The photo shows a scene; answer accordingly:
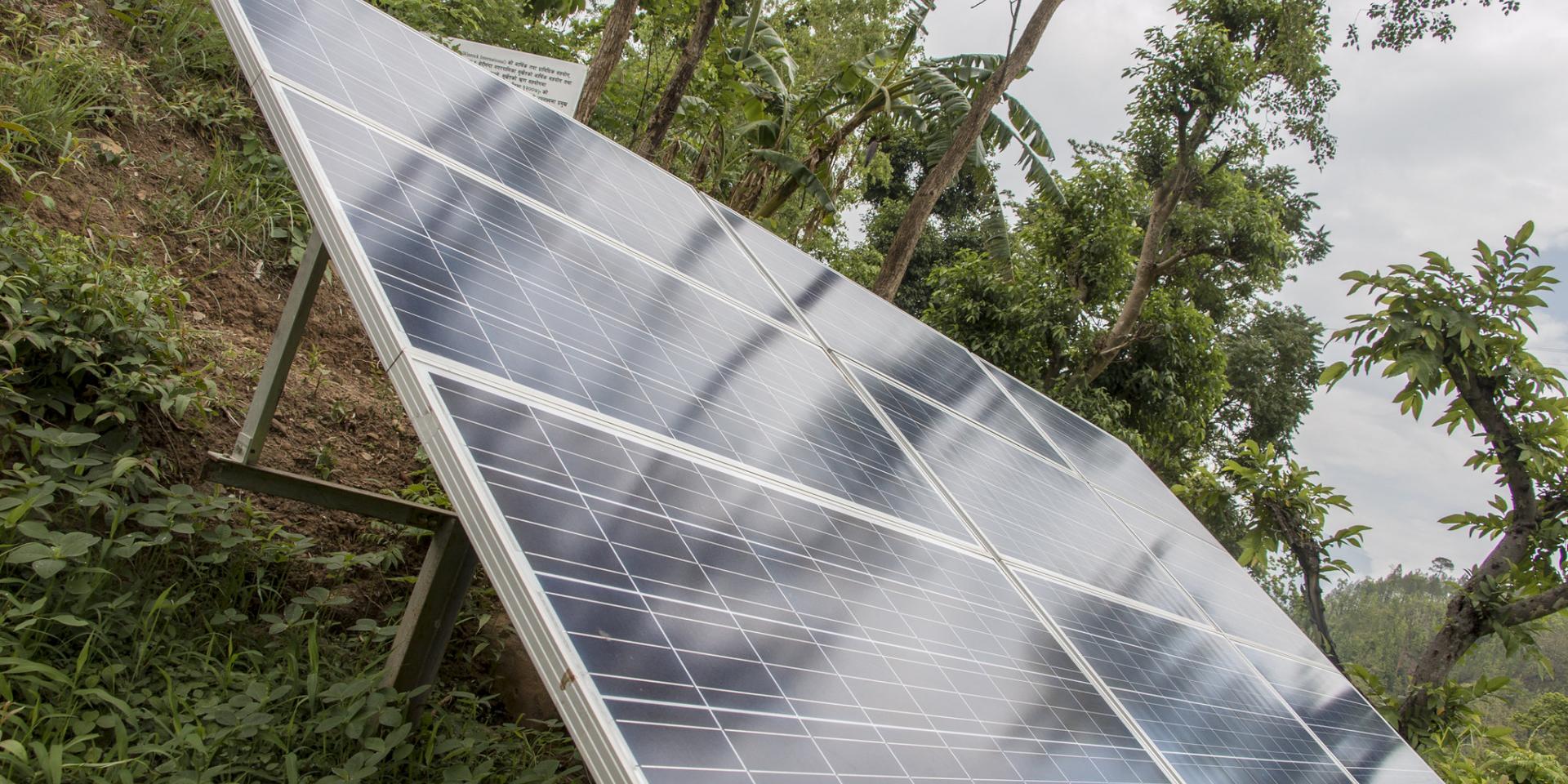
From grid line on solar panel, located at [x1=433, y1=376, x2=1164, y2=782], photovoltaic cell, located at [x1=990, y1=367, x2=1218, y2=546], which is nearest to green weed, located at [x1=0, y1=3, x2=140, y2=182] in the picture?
grid line on solar panel, located at [x1=433, y1=376, x2=1164, y2=782]

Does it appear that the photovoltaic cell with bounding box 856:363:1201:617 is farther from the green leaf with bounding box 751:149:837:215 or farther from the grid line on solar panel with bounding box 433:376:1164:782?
the green leaf with bounding box 751:149:837:215

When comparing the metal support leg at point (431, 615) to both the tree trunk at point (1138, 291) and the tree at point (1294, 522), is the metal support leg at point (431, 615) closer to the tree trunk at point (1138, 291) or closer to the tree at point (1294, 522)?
the tree at point (1294, 522)

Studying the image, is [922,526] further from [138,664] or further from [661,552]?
[138,664]

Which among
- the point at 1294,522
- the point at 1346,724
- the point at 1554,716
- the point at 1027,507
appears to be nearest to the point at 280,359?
the point at 1027,507

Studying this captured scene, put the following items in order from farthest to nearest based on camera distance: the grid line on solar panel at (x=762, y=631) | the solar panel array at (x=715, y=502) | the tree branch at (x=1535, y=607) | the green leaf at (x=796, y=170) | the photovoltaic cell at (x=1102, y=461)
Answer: the green leaf at (x=796, y=170), the tree branch at (x=1535, y=607), the photovoltaic cell at (x=1102, y=461), the solar panel array at (x=715, y=502), the grid line on solar panel at (x=762, y=631)

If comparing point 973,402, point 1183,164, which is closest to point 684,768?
point 973,402

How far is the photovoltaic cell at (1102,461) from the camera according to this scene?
21.9 feet

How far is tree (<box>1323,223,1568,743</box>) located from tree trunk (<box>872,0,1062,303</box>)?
5.01 metres

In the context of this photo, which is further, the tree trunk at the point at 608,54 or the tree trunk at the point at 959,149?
the tree trunk at the point at 959,149

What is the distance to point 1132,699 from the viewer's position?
341 centimetres

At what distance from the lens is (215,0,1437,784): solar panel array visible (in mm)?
2066

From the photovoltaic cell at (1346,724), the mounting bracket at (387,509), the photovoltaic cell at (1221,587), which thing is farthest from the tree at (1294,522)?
the mounting bracket at (387,509)

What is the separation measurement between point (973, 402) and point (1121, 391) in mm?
15828

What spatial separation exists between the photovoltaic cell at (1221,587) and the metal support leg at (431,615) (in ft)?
12.6
